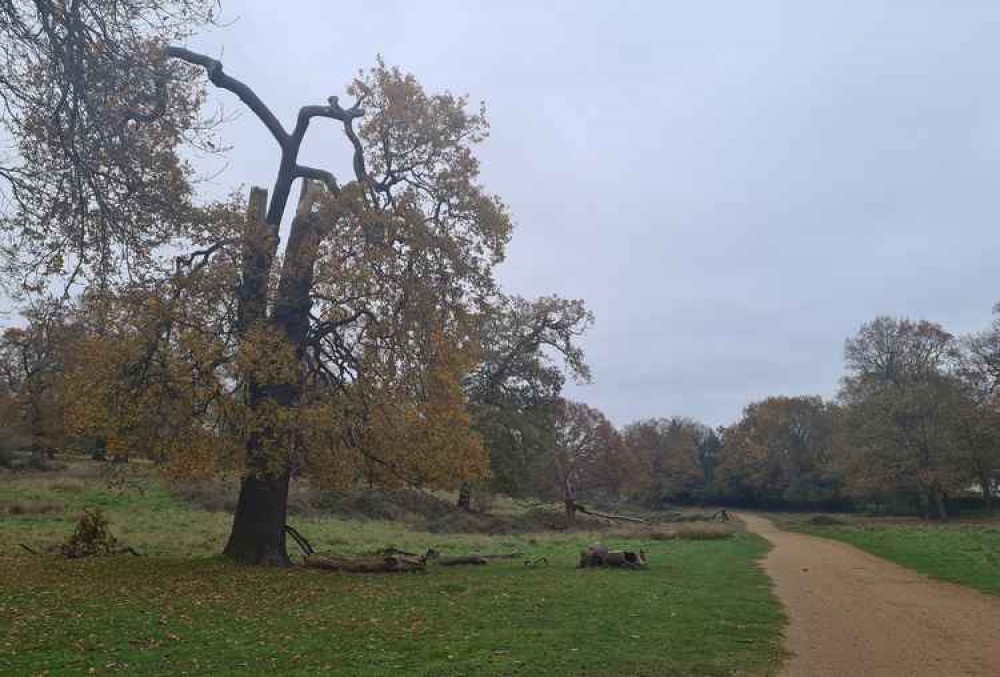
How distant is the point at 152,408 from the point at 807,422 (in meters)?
79.1

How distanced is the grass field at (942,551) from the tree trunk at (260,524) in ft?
50.0

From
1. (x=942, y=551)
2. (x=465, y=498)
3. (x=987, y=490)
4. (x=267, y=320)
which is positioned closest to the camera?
(x=267, y=320)

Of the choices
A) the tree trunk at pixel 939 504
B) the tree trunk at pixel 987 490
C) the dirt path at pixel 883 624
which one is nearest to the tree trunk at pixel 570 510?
the tree trunk at pixel 939 504

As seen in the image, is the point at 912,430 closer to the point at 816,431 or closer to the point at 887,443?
the point at 887,443

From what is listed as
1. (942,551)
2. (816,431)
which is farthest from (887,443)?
(816,431)

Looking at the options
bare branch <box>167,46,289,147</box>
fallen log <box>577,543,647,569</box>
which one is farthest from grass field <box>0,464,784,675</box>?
bare branch <box>167,46,289,147</box>

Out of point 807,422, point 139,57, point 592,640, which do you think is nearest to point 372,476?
point 592,640

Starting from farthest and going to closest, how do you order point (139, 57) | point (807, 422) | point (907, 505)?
point (807, 422), point (907, 505), point (139, 57)

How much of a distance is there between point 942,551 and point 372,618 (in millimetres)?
21691

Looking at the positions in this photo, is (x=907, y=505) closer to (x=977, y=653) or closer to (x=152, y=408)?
(x=977, y=653)

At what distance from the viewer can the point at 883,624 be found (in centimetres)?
1155

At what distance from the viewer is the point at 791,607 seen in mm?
13219

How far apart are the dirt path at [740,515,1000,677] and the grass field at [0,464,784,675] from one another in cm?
56

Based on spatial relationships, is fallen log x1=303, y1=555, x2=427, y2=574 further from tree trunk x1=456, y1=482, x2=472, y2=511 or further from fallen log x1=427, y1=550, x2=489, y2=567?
tree trunk x1=456, y1=482, x2=472, y2=511
